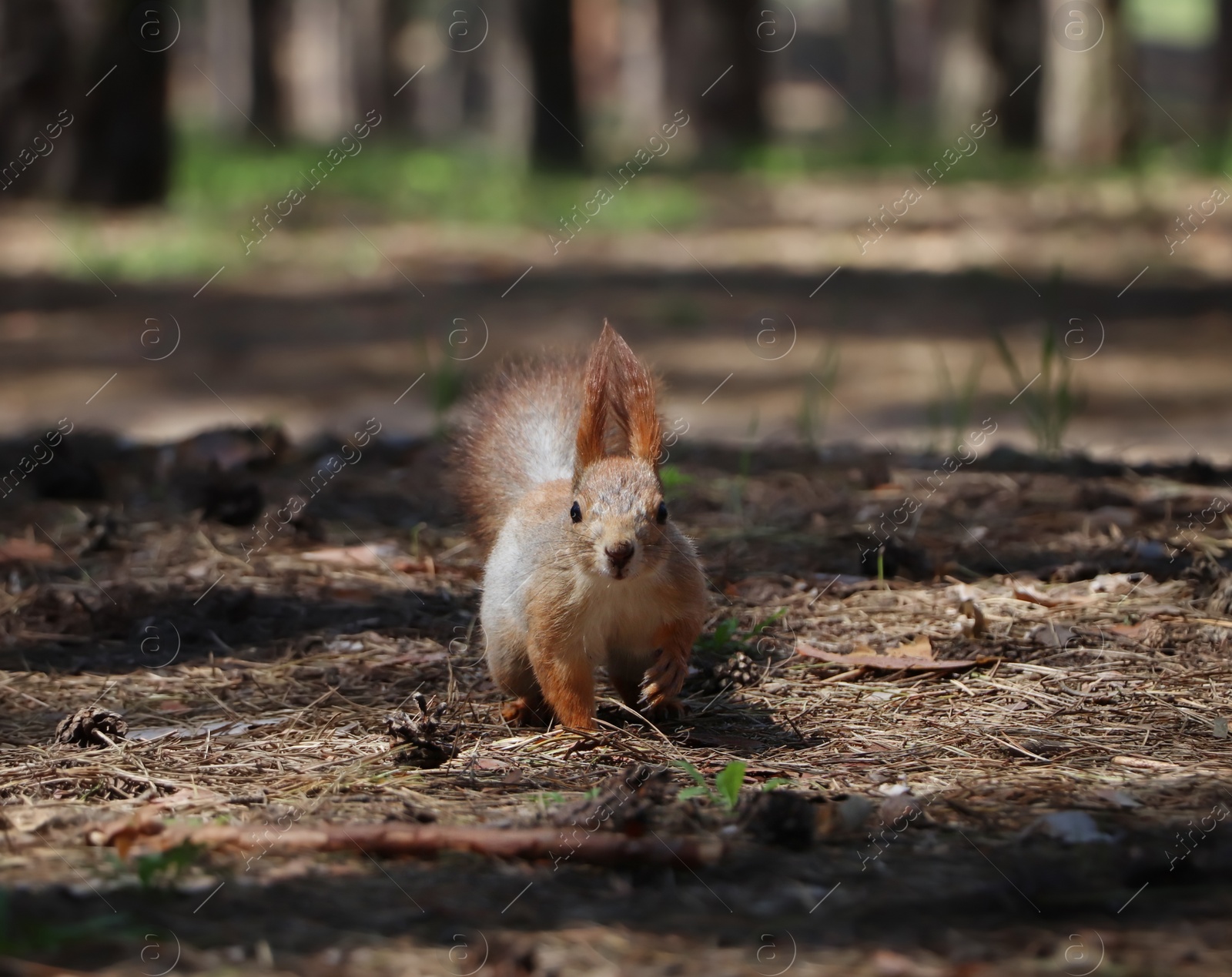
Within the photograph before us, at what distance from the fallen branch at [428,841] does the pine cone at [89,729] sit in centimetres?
48

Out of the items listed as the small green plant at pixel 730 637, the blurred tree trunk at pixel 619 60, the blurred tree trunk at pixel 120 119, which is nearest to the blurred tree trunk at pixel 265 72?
the blurred tree trunk at pixel 619 60

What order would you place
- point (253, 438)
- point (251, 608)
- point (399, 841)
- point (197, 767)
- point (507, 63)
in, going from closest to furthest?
point (399, 841) < point (197, 767) < point (251, 608) < point (253, 438) < point (507, 63)

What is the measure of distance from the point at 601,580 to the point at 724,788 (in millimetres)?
464

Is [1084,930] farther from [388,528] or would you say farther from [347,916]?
[388,528]

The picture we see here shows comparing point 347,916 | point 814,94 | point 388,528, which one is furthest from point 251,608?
point 814,94

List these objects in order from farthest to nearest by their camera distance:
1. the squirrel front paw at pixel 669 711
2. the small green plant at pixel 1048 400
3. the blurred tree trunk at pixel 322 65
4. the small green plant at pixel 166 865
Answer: the blurred tree trunk at pixel 322 65 → the small green plant at pixel 1048 400 → the squirrel front paw at pixel 669 711 → the small green plant at pixel 166 865

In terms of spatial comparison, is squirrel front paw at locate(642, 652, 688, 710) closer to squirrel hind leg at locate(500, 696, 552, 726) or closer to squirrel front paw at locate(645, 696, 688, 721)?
squirrel front paw at locate(645, 696, 688, 721)

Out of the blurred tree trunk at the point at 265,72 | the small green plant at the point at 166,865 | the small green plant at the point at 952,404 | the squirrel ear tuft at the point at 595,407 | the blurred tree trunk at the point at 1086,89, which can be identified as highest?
the blurred tree trunk at the point at 265,72

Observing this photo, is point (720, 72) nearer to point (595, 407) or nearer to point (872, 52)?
point (595, 407)

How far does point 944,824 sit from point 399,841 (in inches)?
30.0

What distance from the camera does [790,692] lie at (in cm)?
277

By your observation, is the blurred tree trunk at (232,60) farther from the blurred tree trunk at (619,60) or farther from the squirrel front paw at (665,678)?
the squirrel front paw at (665,678)

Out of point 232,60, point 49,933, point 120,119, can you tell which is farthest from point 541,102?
point 232,60

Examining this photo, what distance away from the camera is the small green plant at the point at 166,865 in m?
1.88
